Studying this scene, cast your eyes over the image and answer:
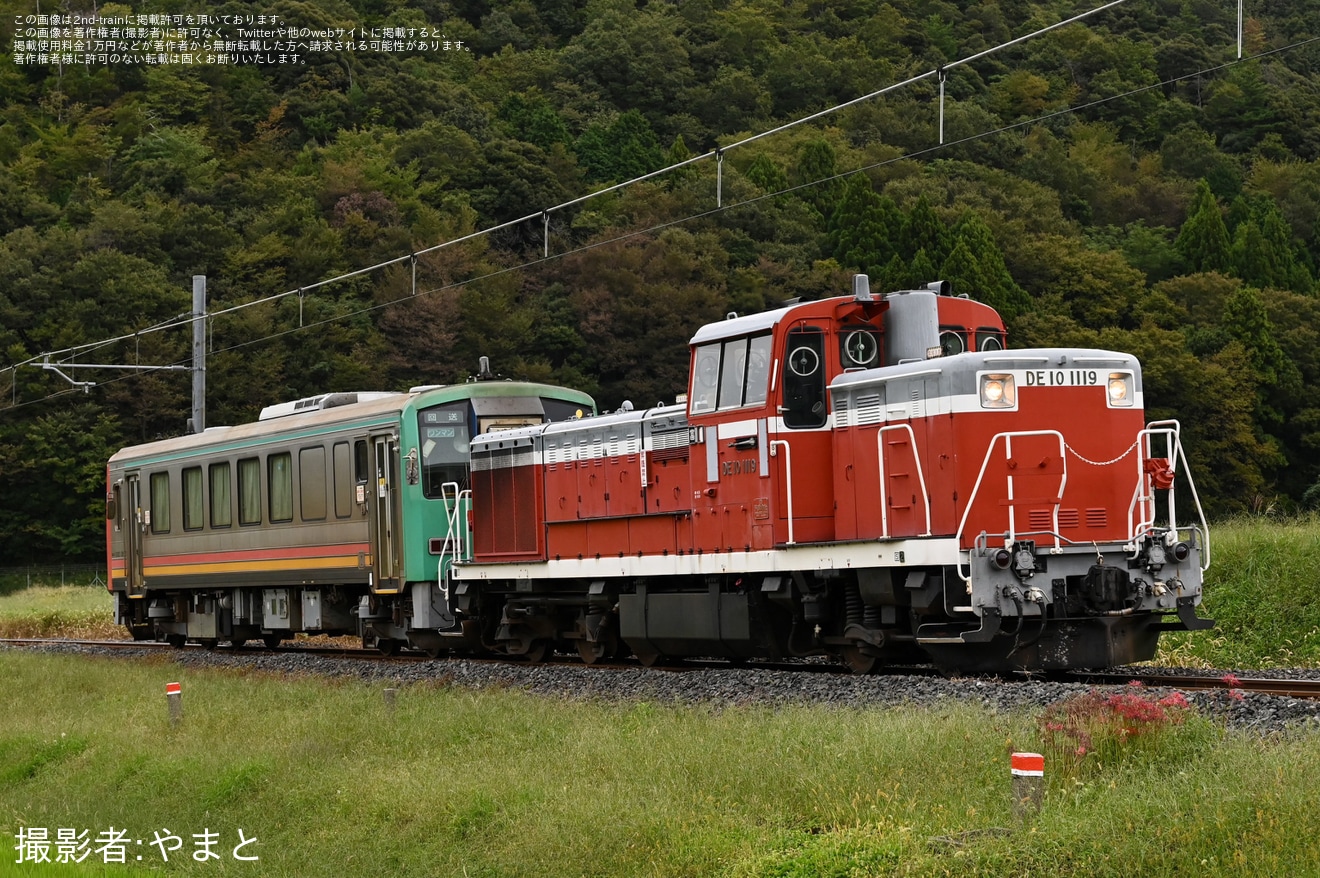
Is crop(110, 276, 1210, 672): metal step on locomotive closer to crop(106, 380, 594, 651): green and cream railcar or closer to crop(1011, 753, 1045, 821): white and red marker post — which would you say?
crop(106, 380, 594, 651): green and cream railcar

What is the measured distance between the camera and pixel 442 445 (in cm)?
1991

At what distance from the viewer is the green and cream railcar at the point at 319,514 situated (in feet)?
64.8

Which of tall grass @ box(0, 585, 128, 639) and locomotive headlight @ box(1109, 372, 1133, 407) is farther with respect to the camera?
tall grass @ box(0, 585, 128, 639)

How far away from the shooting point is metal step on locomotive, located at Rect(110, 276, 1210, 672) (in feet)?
43.7

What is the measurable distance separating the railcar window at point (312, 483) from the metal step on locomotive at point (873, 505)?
12.9ft

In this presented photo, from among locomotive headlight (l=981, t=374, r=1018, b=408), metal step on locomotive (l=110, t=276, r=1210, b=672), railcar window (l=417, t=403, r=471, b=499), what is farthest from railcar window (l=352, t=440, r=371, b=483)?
locomotive headlight (l=981, t=374, r=1018, b=408)

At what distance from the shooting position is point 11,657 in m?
23.0

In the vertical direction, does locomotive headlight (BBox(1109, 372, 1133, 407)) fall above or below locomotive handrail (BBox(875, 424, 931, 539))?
above

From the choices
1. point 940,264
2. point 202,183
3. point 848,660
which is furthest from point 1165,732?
point 202,183

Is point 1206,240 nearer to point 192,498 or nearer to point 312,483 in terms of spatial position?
point 192,498

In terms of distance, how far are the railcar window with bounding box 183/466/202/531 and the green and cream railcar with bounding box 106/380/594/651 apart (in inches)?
1.7

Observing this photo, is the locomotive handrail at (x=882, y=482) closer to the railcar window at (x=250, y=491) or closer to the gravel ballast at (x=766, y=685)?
the gravel ballast at (x=766, y=685)

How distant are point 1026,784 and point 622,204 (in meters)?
59.4

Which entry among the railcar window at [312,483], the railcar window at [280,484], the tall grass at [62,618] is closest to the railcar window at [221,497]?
the railcar window at [280,484]
